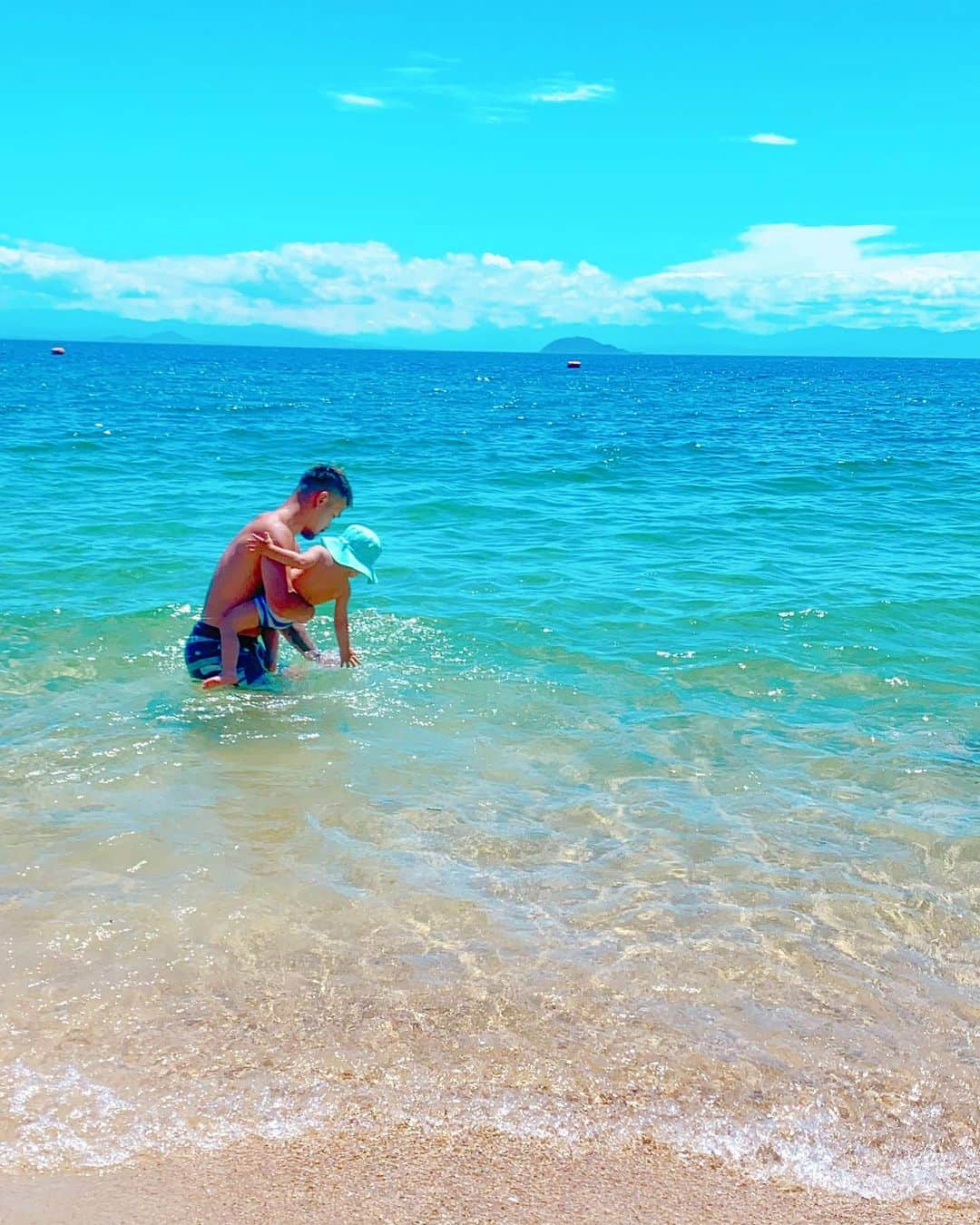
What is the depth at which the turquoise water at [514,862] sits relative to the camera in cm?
347

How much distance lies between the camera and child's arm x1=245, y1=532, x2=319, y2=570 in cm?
712

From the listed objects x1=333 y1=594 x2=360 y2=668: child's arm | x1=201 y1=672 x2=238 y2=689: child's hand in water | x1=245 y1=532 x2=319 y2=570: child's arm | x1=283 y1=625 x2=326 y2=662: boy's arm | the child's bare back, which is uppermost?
x1=245 y1=532 x2=319 y2=570: child's arm

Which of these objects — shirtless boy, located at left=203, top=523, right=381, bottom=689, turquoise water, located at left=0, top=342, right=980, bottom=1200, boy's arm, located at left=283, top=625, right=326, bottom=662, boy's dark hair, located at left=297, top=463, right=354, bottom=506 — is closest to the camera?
turquoise water, located at left=0, top=342, right=980, bottom=1200

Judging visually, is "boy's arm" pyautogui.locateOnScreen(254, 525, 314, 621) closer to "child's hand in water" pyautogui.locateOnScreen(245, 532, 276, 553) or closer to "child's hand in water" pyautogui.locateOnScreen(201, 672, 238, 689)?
"child's hand in water" pyautogui.locateOnScreen(245, 532, 276, 553)

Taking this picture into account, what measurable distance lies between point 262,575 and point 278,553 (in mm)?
266

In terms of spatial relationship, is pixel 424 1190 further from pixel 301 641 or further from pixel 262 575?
pixel 301 641

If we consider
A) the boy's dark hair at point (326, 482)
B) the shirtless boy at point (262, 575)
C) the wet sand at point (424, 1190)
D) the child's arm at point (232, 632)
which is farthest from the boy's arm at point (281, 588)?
the wet sand at point (424, 1190)

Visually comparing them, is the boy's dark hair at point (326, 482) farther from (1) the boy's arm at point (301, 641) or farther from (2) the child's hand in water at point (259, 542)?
(1) the boy's arm at point (301, 641)

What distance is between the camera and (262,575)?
7.30m

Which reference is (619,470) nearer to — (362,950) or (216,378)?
(362,950)

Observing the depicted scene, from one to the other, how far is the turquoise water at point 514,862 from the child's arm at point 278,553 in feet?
3.15

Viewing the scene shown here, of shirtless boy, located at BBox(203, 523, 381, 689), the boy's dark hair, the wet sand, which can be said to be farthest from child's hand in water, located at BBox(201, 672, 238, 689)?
the wet sand

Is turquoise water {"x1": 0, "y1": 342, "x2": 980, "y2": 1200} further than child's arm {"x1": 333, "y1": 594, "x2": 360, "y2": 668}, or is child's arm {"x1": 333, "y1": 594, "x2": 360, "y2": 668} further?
child's arm {"x1": 333, "y1": 594, "x2": 360, "y2": 668}

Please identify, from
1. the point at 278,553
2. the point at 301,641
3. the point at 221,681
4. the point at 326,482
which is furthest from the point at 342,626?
the point at 326,482
